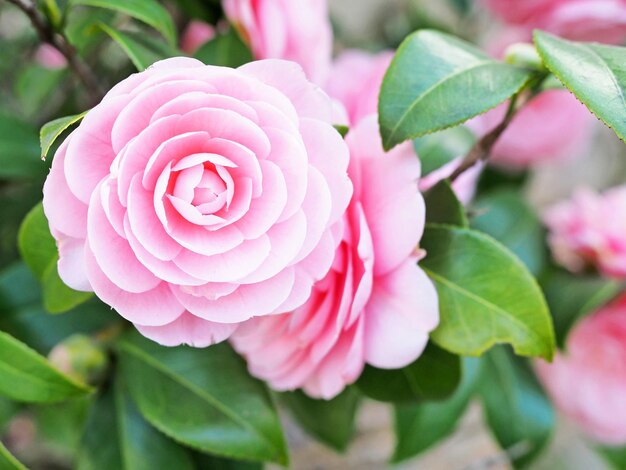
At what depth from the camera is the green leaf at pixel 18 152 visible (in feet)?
1.40

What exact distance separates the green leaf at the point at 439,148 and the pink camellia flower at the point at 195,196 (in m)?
0.11

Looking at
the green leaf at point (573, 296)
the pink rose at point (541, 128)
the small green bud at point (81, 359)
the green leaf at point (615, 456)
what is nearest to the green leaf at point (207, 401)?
the small green bud at point (81, 359)

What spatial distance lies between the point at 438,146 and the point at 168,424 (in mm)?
207

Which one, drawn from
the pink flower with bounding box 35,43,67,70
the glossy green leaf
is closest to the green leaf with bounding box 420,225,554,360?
the glossy green leaf

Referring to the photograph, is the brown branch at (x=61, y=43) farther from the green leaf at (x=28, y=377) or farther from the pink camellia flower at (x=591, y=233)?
the pink camellia flower at (x=591, y=233)

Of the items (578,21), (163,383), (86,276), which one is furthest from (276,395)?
(578,21)

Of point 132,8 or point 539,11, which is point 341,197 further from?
point 539,11

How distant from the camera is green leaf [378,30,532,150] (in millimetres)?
303

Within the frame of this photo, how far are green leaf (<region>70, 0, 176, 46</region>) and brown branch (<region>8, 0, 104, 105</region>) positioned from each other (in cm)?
2

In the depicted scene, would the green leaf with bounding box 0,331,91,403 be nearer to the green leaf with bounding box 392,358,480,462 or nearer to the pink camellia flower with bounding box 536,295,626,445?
the green leaf with bounding box 392,358,480,462

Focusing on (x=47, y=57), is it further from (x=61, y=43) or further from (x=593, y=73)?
(x=593, y=73)

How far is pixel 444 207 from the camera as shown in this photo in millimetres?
358

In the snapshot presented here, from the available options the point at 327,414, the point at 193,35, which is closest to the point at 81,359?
the point at 327,414

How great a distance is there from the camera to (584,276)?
1.79 ft
